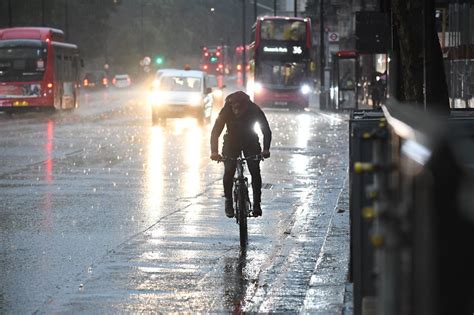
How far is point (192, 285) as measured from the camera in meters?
10.2

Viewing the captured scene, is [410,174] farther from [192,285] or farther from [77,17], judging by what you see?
[77,17]

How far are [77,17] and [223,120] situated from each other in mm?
93855

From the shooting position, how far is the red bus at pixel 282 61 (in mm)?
57562

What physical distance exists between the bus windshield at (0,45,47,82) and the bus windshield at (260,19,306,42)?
36.2 feet

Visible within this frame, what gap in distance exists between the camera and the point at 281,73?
59.2 metres

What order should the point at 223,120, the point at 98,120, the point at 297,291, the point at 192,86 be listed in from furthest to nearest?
the point at 98,120, the point at 192,86, the point at 223,120, the point at 297,291

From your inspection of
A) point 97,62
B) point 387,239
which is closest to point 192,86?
point 387,239

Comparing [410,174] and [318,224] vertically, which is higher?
[410,174]

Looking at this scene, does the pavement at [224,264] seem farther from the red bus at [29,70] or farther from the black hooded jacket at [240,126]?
the red bus at [29,70]

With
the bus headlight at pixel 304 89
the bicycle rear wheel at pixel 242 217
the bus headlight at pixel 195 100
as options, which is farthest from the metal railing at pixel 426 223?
the bus headlight at pixel 304 89

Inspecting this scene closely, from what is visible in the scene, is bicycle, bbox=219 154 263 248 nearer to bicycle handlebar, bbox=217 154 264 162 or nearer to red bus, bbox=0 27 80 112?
bicycle handlebar, bbox=217 154 264 162

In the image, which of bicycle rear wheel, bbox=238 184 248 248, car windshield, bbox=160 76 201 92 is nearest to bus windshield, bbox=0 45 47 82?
car windshield, bbox=160 76 201 92

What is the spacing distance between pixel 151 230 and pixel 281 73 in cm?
4551

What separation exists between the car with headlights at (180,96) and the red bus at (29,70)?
27.0 ft
